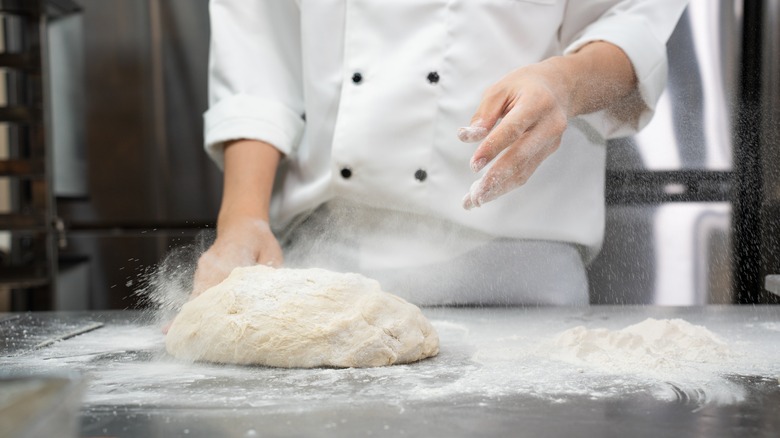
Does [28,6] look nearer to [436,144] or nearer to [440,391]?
[436,144]

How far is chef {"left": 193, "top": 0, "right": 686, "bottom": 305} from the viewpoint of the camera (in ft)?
5.18

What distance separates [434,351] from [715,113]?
68.6 inches

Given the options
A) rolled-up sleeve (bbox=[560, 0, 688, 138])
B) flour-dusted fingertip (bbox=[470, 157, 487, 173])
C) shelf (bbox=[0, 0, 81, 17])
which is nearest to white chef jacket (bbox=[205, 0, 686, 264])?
rolled-up sleeve (bbox=[560, 0, 688, 138])

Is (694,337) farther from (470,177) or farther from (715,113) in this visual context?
(715,113)

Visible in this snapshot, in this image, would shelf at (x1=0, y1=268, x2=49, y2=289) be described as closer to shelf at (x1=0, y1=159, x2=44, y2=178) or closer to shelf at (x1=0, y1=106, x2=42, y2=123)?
shelf at (x1=0, y1=159, x2=44, y2=178)

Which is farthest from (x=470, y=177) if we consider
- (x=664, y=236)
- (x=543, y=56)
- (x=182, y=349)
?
(x=664, y=236)

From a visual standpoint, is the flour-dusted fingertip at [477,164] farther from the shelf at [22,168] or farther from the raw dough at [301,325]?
the shelf at [22,168]

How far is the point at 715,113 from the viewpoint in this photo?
2475 mm

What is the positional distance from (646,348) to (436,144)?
0.67 metres

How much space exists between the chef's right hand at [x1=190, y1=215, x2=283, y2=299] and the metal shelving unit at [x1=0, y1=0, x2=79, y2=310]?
1.00m

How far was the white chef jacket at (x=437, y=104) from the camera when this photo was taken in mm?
1587

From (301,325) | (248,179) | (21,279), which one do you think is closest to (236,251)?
(248,179)

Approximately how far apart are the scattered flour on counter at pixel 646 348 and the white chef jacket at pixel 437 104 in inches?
17.5

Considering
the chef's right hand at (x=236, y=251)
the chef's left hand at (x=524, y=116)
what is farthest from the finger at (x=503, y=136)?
the chef's right hand at (x=236, y=251)
